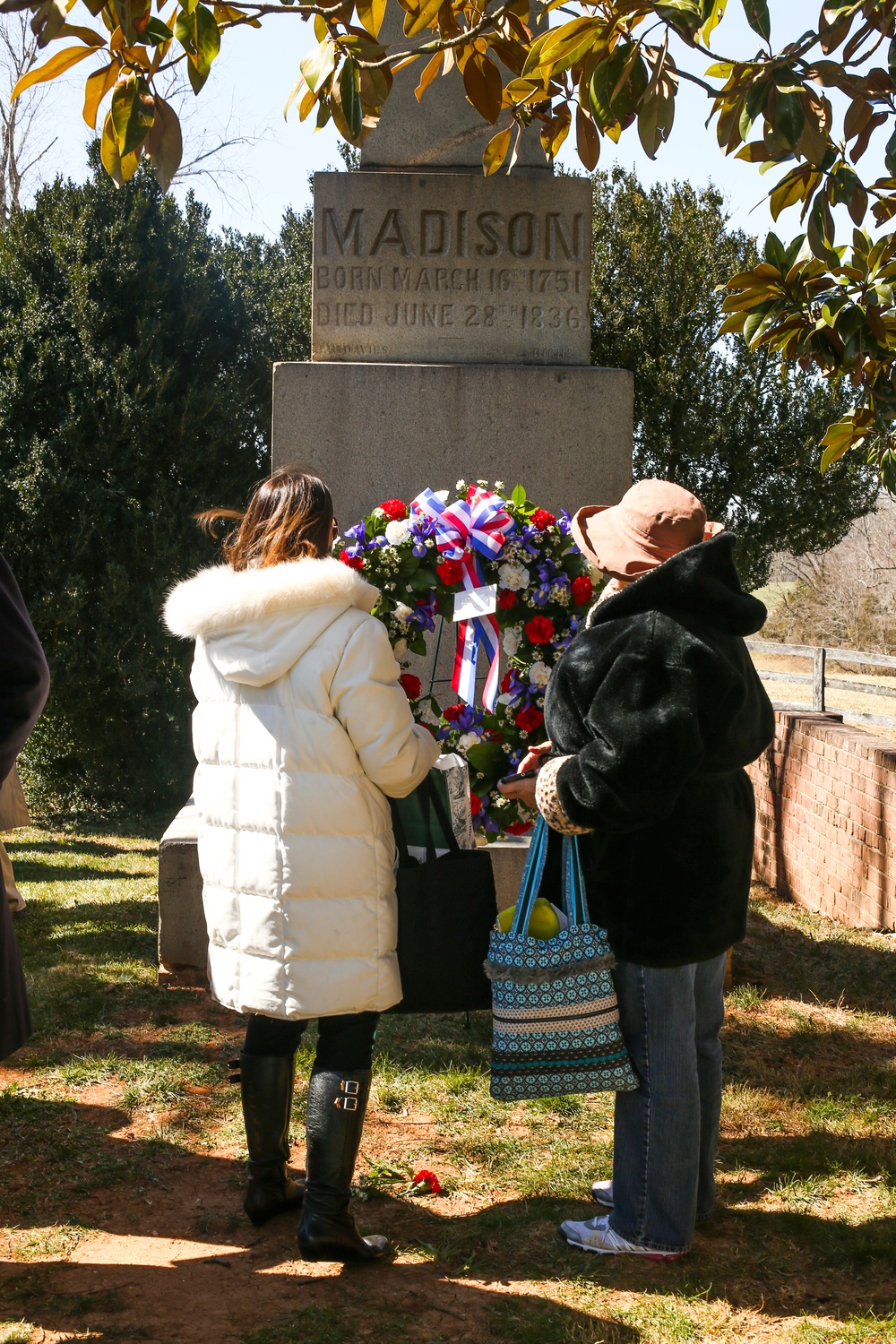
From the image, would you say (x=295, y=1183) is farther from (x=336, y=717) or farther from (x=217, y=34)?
(x=217, y=34)

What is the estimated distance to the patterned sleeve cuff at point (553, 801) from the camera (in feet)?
9.26

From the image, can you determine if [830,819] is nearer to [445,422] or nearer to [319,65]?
[445,422]

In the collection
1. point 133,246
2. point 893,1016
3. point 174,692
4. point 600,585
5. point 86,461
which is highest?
point 133,246

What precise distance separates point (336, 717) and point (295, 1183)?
1.41 metres

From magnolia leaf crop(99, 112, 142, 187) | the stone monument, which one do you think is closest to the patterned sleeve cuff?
magnolia leaf crop(99, 112, 142, 187)

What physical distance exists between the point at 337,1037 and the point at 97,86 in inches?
102

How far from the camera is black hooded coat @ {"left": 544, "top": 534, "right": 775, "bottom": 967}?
269 centimetres

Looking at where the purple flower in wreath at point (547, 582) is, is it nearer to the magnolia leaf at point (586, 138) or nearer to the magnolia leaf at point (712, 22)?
the magnolia leaf at point (586, 138)

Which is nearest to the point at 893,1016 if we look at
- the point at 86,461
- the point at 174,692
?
the point at 174,692

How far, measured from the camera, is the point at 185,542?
10000 mm

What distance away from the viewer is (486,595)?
155 inches

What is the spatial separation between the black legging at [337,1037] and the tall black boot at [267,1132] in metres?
0.07

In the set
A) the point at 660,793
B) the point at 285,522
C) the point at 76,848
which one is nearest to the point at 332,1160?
the point at 660,793

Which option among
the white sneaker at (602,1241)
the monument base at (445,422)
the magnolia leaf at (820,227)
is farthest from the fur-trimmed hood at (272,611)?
the monument base at (445,422)
